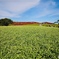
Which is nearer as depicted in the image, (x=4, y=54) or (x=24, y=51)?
(x=4, y=54)

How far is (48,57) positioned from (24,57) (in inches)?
45.9

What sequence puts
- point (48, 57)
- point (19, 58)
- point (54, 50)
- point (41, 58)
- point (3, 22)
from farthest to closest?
1. point (3, 22)
2. point (54, 50)
3. point (48, 57)
4. point (41, 58)
5. point (19, 58)

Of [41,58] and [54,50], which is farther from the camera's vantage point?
[54,50]

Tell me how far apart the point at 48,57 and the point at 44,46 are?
1.11 metres

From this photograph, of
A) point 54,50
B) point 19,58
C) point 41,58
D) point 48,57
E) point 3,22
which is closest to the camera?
point 19,58

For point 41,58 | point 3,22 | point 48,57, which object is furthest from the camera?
point 3,22

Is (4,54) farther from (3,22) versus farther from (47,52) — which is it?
(3,22)

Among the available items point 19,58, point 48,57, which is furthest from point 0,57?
point 48,57

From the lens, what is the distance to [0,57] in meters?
4.30

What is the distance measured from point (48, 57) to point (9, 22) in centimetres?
2270

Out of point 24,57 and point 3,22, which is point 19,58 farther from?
point 3,22

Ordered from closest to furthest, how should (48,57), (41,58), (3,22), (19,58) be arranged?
1. (19,58)
2. (41,58)
3. (48,57)
4. (3,22)

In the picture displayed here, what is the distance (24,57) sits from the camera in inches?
172

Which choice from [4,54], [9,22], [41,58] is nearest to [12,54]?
[4,54]
